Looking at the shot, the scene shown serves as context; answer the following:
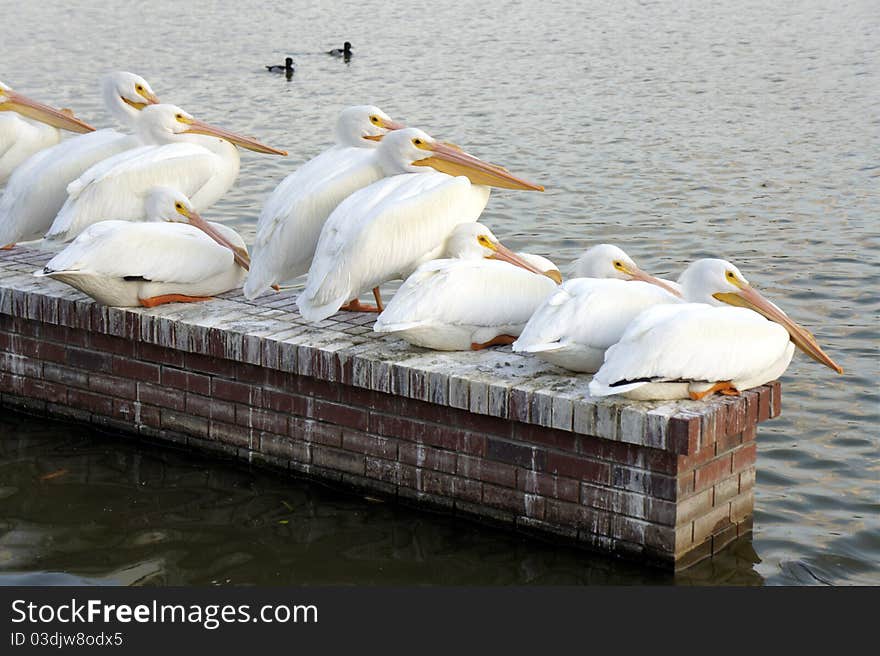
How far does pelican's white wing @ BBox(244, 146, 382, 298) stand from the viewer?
5336 millimetres

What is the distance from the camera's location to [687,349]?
13.7ft

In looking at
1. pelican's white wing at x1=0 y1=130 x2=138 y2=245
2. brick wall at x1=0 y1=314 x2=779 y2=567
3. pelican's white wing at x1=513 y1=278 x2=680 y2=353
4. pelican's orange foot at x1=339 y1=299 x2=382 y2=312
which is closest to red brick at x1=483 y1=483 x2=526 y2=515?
brick wall at x1=0 y1=314 x2=779 y2=567

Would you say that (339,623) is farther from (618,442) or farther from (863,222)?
(863,222)

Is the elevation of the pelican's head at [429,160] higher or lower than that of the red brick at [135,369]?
higher

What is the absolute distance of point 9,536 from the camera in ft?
15.3

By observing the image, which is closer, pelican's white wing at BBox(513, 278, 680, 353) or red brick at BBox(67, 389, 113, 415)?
pelican's white wing at BBox(513, 278, 680, 353)

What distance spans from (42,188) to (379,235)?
188cm

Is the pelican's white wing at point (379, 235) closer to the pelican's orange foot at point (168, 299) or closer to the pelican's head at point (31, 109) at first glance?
the pelican's orange foot at point (168, 299)

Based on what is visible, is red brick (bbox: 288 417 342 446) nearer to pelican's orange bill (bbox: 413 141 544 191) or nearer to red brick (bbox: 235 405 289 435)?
red brick (bbox: 235 405 289 435)

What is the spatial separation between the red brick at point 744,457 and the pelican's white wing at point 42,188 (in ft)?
10.3

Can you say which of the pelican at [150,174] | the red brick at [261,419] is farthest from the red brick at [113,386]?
the pelican at [150,174]

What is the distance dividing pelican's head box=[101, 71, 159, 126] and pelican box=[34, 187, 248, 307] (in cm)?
127

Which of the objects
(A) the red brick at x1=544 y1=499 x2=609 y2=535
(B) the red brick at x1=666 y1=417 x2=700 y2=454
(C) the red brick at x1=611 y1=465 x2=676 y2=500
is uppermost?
(B) the red brick at x1=666 y1=417 x2=700 y2=454

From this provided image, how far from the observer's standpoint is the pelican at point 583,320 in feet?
14.4
